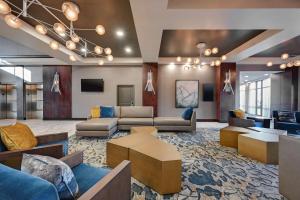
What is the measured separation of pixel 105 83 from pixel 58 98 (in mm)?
2474

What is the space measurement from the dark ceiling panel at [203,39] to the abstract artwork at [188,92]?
206cm

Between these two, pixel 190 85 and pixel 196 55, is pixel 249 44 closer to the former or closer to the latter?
pixel 196 55

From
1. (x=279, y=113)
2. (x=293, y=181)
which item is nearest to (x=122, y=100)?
(x=279, y=113)

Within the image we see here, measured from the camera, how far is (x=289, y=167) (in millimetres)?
1979

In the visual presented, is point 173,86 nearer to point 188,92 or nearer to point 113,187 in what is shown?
point 188,92

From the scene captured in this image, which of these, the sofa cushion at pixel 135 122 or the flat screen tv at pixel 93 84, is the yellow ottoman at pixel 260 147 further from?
the flat screen tv at pixel 93 84

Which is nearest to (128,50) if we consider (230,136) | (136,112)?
(136,112)

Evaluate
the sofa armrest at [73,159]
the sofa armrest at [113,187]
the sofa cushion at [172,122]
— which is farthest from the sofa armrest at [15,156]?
the sofa cushion at [172,122]

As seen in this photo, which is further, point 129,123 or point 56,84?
point 56,84

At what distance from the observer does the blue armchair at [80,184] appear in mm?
887

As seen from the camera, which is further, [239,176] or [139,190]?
[239,176]

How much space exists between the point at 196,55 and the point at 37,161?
7230 millimetres

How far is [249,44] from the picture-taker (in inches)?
220

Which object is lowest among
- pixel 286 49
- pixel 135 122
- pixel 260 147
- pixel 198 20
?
pixel 260 147
